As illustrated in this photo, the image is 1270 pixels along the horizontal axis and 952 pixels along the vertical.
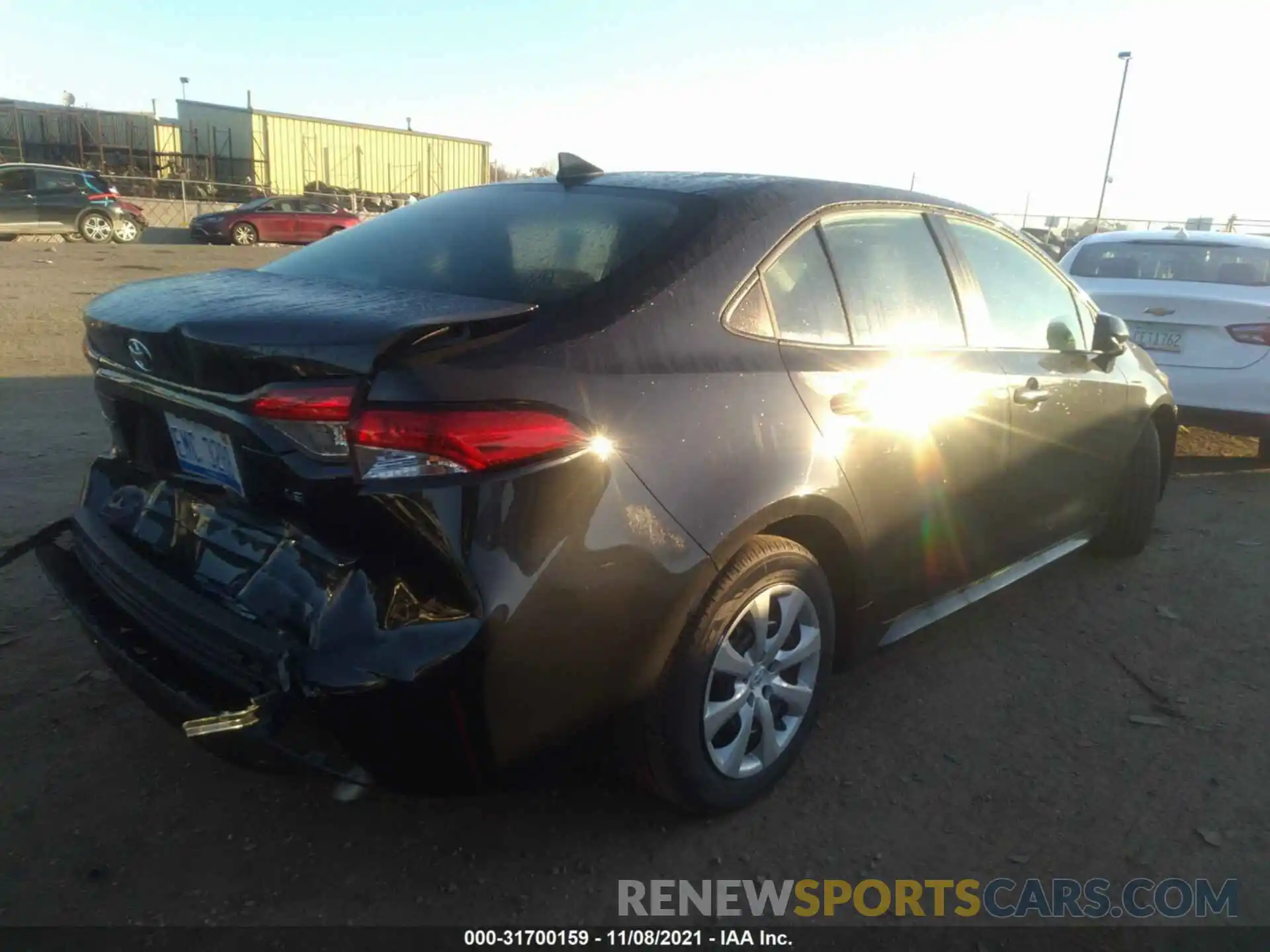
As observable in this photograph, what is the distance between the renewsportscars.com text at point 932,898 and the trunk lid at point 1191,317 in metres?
4.41

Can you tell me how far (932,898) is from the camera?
2363 mm

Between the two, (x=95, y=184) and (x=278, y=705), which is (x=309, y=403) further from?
(x=95, y=184)

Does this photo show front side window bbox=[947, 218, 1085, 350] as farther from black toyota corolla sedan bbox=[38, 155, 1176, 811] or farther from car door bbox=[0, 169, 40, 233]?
car door bbox=[0, 169, 40, 233]

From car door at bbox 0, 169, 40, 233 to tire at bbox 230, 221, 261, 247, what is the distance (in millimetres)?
4211

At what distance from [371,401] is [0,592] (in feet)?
8.71

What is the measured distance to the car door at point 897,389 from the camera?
104 inches

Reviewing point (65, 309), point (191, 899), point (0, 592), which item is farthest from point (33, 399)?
point (191, 899)

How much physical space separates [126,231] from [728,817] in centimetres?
2354

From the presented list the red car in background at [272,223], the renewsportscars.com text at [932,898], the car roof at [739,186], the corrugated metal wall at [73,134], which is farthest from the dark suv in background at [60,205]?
the renewsportscars.com text at [932,898]

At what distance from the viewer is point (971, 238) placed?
11.4ft

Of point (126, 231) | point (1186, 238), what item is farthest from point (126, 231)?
point (1186, 238)

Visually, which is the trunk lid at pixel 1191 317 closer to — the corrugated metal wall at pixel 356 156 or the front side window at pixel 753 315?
the front side window at pixel 753 315

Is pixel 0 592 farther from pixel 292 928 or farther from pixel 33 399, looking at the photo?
pixel 33 399

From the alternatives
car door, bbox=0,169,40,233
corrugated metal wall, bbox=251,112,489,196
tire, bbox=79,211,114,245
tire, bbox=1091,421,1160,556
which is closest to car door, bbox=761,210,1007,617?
tire, bbox=1091,421,1160,556
